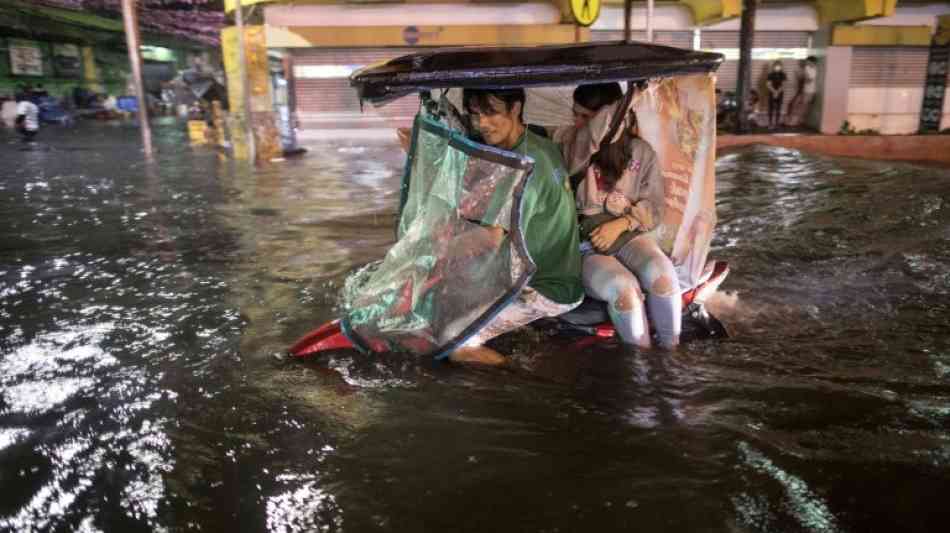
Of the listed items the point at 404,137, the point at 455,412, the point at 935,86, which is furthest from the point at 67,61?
the point at 455,412

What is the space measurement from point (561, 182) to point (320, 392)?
1.63 metres

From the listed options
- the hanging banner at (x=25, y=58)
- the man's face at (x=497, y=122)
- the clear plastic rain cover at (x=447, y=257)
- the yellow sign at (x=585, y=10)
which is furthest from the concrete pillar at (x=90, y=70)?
the man's face at (x=497, y=122)

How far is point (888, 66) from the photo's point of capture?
62.6 ft

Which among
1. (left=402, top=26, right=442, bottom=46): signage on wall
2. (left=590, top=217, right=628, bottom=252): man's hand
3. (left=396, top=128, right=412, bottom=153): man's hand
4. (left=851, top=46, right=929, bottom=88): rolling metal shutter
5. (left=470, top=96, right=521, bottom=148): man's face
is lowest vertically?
(left=590, top=217, right=628, bottom=252): man's hand

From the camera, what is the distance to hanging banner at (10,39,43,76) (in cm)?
3055

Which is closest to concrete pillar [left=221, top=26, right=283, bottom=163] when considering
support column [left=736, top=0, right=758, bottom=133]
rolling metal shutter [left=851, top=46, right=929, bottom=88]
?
support column [left=736, top=0, right=758, bottom=133]

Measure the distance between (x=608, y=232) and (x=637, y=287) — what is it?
341mm

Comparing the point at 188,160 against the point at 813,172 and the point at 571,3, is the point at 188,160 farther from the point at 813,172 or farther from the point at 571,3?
the point at 813,172

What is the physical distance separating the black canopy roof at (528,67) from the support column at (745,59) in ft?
43.4

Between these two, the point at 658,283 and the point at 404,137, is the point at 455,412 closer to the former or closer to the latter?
the point at 658,283

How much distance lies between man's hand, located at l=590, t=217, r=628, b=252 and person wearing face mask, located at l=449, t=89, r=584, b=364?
6.7 inches

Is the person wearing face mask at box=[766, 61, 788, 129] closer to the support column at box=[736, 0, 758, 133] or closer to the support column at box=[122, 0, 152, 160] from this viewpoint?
the support column at box=[736, 0, 758, 133]

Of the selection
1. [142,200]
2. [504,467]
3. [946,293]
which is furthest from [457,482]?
[142,200]

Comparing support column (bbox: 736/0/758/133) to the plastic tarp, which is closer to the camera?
the plastic tarp
